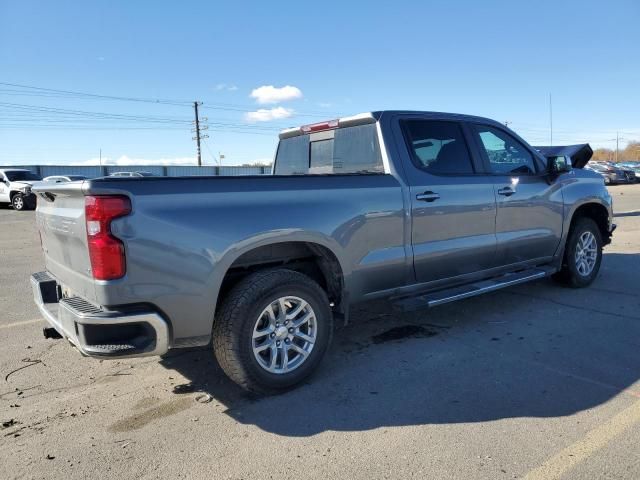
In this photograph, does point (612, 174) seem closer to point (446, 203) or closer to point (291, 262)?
point (446, 203)

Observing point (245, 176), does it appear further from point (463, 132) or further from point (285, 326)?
point (463, 132)

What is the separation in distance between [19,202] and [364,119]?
20928 mm

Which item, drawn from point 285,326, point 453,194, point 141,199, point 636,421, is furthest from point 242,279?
point 636,421

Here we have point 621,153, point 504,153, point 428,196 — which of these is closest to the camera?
point 428,196

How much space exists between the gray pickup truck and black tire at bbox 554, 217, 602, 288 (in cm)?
43

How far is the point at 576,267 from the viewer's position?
6.18 metres

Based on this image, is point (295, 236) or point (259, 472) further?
point (295, 236)

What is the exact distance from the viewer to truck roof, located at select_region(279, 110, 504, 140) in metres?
4.46

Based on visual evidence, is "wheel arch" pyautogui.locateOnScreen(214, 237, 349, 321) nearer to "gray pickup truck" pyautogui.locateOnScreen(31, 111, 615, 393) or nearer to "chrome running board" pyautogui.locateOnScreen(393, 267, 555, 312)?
"gray pickup truck" pyautogui.locateOnScreen(31, 111, 615, 393)

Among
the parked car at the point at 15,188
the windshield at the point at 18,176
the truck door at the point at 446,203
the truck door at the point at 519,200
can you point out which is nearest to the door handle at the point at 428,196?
the truck door at the point at 446,203

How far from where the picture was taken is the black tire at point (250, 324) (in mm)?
3330

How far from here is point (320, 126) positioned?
5113 millimetres

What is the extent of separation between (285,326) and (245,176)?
1066 mm

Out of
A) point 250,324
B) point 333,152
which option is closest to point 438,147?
point 333,152
